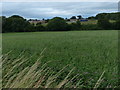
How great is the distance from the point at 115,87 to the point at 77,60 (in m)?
1.62

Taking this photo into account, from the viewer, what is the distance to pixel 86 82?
285 centimetres

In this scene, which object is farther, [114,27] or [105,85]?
[114,27]

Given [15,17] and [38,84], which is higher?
[15,17]

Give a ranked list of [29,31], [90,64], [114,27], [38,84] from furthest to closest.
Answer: [114,27] → [29,31] → [90,64] → [38,84]

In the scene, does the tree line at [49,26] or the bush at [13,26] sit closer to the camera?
the tree line at [49,26]

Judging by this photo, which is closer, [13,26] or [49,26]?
[49,26]

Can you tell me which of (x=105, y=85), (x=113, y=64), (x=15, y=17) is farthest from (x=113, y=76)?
(x=15, y=17)

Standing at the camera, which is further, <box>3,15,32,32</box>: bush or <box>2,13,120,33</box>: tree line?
<box>3,15,32,32</box>: bush

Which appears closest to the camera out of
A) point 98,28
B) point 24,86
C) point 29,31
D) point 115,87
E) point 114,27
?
point 24,86

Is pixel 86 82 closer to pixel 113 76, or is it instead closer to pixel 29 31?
pixel 113 76

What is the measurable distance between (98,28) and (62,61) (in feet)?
63.5

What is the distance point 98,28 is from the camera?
74.6ft

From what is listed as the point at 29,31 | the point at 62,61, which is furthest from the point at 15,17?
the point at 62,61

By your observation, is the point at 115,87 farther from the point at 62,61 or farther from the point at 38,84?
the point at 62,61
